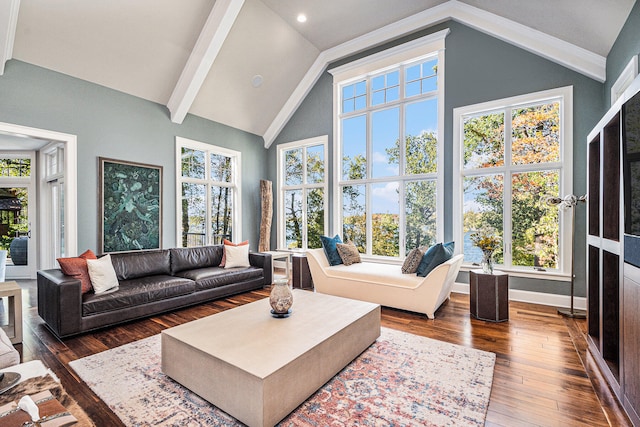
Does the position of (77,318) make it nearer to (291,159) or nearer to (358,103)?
(291,159)

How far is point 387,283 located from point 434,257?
2.22 feet

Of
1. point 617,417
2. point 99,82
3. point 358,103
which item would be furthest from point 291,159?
point 617,417

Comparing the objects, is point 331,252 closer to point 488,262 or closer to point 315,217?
point 315,217

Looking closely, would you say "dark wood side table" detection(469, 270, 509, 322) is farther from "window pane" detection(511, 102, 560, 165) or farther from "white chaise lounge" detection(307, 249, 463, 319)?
"window pane" detection(511, 102, 560, 165)

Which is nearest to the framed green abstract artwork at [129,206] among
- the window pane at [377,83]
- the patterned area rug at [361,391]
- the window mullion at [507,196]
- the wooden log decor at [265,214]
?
the wooden log decor at [265,214]

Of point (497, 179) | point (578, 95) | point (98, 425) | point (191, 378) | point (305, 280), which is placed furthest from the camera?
point (305, 280)

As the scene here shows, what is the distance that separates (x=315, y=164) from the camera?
21.3 ft

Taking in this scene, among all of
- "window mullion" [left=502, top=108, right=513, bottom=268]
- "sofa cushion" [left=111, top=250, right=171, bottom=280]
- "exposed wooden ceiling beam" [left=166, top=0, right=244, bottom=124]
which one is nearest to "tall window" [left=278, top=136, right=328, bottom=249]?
"exposed wooden ceiling beam" [left=166, top=0, right=244, bottom=124]

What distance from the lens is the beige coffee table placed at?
1.69m

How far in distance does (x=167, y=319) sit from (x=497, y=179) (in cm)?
492

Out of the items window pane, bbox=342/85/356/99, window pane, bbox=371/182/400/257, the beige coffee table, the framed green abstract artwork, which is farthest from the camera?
window pane, bbox=342/85/356/99

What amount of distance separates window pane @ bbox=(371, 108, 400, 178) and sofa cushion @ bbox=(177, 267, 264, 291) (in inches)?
113

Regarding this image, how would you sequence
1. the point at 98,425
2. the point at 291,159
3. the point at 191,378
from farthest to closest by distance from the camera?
the point at 291,159, the point at 191,378, the point at 98,425

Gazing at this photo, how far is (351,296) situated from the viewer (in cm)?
417
